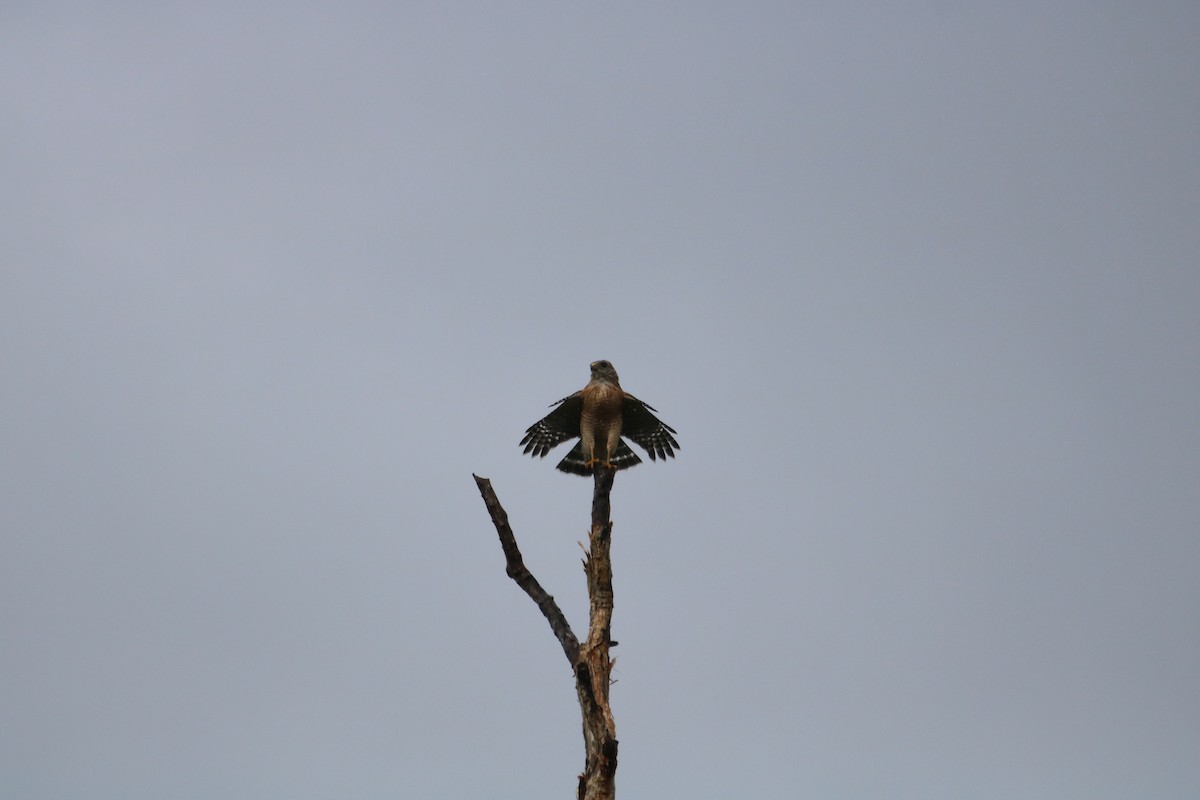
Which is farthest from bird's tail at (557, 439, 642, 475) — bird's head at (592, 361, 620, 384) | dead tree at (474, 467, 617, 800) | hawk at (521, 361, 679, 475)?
dead tree at (474, 467, 617, 800)

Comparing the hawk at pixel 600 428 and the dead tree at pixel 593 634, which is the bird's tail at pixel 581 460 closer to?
the hawk at pixel 600 428

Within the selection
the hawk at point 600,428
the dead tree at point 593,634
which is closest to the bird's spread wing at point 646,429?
the hawk at point 600,428

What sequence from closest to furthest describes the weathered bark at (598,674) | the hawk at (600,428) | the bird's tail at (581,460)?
the weathered bark at (598,674) → the hawk at (600,428) → the bird's tail at (581,460)

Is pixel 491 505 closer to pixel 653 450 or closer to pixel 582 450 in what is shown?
pixel 582 450

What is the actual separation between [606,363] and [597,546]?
3.01 m

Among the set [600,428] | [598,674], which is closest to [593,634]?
[598,674]

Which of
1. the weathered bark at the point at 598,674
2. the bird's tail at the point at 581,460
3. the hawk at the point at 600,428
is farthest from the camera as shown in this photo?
the bird's tail at the point at 581,460

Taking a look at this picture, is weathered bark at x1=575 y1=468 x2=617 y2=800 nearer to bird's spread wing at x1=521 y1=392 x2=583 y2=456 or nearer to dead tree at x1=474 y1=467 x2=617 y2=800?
dead tree at x1=474 y1=467 x2=617 y2=800

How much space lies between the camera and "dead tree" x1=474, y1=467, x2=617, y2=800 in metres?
9.77

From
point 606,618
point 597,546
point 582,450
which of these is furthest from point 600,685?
point 582,450

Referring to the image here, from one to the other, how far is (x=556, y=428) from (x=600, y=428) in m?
0.78

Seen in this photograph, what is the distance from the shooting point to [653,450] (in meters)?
14.2

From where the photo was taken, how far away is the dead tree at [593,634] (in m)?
9.77

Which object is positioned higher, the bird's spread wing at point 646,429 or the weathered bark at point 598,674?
the bird's spread wing at point 646,429
